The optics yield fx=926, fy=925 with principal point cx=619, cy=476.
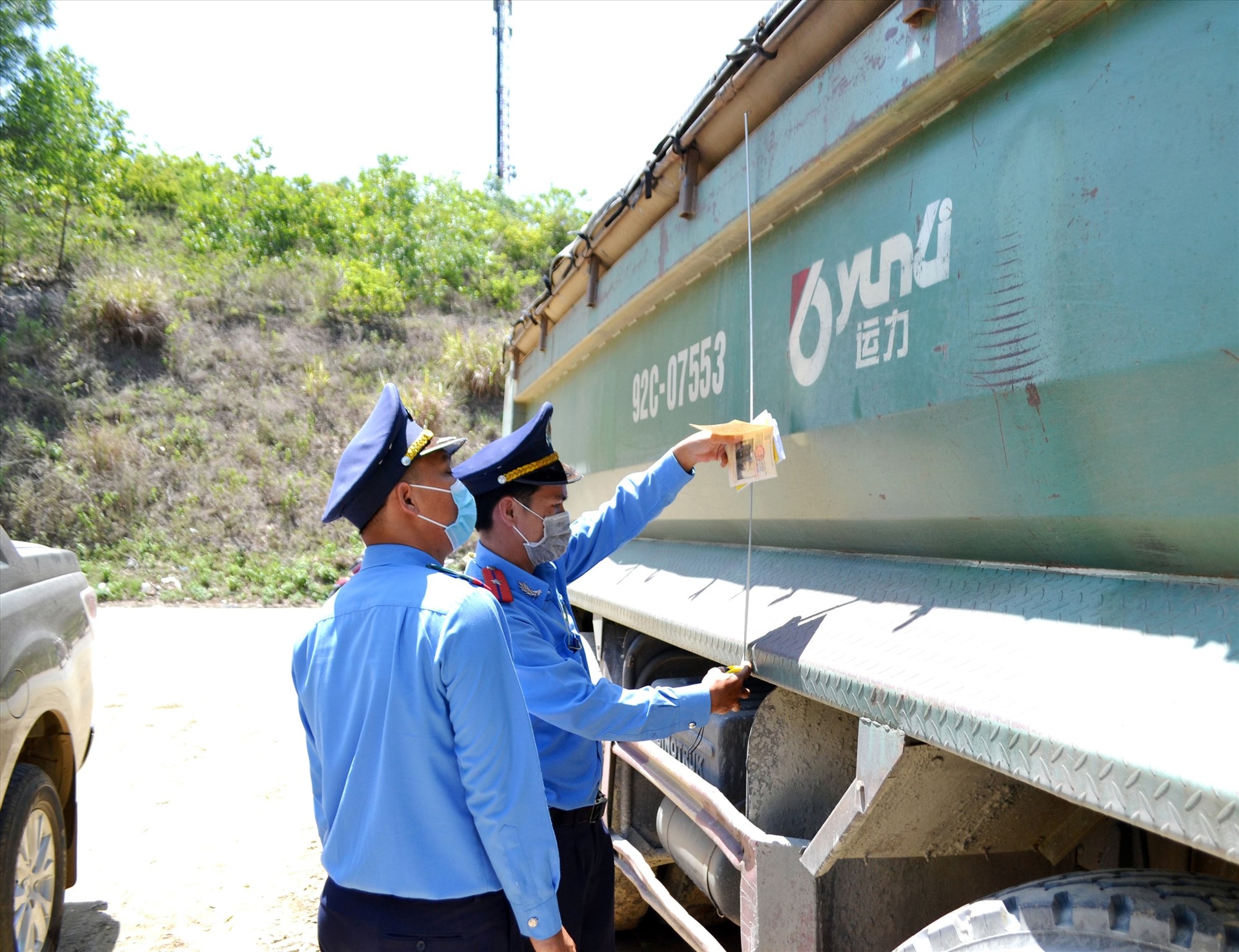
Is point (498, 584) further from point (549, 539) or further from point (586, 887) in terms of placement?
point (586, 887)

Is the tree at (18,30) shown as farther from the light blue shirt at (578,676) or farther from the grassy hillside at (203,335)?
the light blue shirt at (578,676)

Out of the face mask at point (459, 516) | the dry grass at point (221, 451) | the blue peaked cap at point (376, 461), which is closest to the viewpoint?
the blue peaked cap at point (376, 461)

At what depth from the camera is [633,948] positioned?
13.1ft

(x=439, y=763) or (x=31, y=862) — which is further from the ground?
(x=439, y=763)

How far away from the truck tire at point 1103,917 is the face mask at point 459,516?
1.23m

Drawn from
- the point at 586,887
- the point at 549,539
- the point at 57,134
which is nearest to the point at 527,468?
the point at 549,539

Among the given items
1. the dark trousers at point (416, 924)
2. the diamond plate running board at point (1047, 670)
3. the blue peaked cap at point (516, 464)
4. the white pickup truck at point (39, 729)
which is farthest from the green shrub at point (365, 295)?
the dark trousers at point (416, 924)

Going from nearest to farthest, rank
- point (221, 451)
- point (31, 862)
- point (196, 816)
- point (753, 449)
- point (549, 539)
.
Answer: point (753, 449) → point (549, 539) → point (31, 862) → point (196, 816) → point (221, 451)

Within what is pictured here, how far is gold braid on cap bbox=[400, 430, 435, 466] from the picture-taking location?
1937 mm

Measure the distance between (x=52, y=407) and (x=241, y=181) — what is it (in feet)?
33.3

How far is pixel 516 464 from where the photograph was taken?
2.59 metres

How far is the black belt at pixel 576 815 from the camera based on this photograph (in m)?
2.48

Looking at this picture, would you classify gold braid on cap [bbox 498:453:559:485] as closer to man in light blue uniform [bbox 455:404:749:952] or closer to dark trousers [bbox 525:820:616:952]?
man in light blue uniform [bbox 455:404:749:952]

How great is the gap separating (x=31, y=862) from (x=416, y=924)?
2263 millimetres
